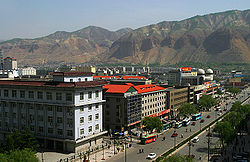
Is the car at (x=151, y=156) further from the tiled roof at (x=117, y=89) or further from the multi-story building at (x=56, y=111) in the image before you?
the tiled roof at (x=117, y=89)

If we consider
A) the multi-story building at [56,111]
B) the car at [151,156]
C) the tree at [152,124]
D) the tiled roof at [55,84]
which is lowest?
the car at [151,156]

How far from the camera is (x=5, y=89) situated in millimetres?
80000

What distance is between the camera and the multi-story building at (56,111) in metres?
69.1

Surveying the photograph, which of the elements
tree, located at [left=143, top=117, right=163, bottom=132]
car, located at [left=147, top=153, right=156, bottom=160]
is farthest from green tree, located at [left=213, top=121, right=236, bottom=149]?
tree, located at [left=143, top=117, right=163, bottom=132]

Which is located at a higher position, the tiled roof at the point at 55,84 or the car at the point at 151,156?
the tiled roof at the point at 55,84

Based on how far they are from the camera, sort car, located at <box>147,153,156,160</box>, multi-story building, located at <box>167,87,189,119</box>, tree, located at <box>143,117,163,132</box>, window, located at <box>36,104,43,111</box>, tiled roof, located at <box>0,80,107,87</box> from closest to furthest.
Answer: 1. car, located at <box>147,153,156,160</box>
2. tiled roof, located at <box>0,80,107,87</box>
3. window, located at <box>36,104,43,111</box>
4. tree, located at <box>143,117,163,132</box>
5. multi-story building, located at <box>167,87,189,119</box>

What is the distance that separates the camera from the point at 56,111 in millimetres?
70938

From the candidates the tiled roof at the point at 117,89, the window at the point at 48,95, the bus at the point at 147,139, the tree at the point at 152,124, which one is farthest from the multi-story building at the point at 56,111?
the tiled roof at the point at 117,89

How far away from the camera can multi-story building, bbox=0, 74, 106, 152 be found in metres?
69.1

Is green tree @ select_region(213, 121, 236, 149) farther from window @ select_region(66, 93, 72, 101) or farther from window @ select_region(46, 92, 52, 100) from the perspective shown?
window @ select_region(46, 92, 52, 100)

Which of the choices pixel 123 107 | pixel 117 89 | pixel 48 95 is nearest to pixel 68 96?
pixel 48 95

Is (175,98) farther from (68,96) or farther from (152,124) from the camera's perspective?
(68,96)

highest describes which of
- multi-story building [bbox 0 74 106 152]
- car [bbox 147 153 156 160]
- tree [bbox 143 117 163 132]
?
multi-story building [bbox 0 74 106 152]

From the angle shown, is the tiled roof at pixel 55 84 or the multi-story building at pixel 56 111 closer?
the multi-story building at pixel 56 111
